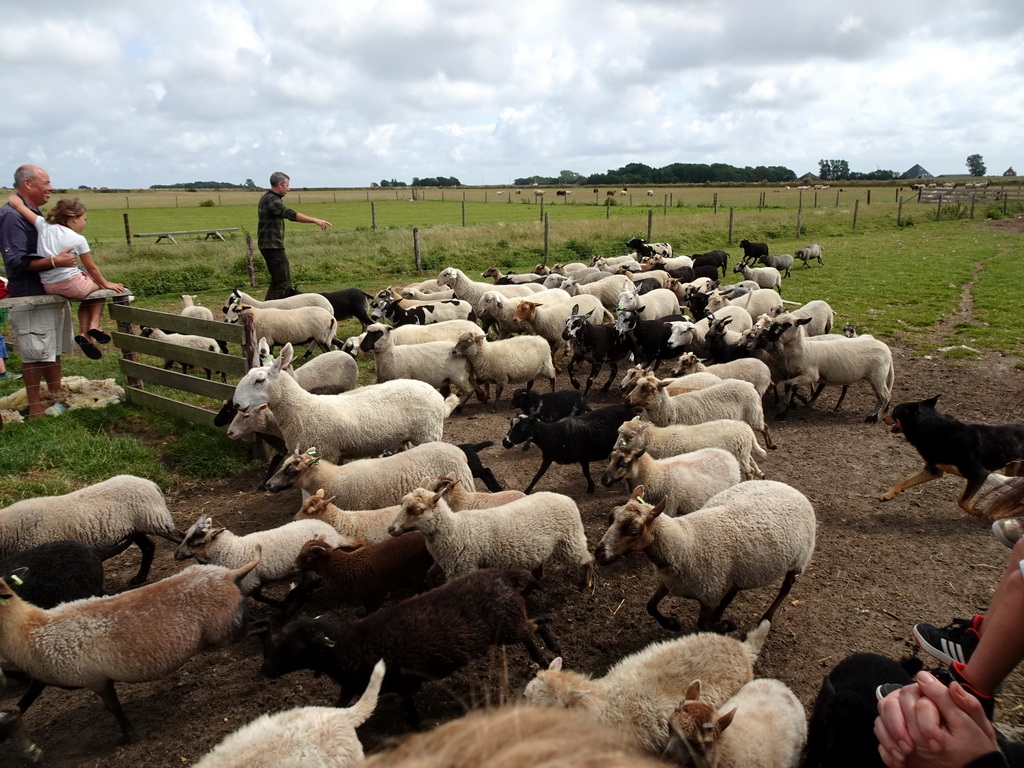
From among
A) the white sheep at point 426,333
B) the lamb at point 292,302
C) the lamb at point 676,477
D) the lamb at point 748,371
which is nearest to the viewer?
the lamb at point 676,477

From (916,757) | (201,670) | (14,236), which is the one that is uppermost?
(14,236)

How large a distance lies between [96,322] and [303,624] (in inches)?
249

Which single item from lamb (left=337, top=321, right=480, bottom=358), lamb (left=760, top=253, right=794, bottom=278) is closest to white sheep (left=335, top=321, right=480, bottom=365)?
lamb (left=337, top=321, right=480, bottom=358)

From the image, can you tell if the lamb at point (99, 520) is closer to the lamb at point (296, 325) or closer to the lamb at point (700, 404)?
the lamb at point (700, 404)

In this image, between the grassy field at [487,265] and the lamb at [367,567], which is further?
the grassy field at [487,265]

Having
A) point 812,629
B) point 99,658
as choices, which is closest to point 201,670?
point 99,658

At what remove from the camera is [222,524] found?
20.0ft

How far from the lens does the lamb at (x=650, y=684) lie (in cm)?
311

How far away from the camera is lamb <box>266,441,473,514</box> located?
5664 mm

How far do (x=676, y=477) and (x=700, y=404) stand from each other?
79.9 inches

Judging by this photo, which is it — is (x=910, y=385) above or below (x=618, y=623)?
above

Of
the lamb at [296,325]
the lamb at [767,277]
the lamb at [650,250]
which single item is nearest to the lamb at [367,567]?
the lamb at [296,325]

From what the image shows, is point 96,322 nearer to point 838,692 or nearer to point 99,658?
point 99,658

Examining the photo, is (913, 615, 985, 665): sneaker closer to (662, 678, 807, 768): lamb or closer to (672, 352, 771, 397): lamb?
(662, 678, 807, 768): lamb
